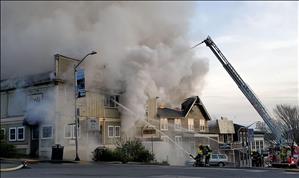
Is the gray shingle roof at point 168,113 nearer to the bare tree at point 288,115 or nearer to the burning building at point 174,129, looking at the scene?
the burning building at point 174,129

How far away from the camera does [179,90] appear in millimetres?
44312

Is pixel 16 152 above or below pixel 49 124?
below

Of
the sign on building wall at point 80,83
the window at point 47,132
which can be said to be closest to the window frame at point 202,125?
the window at point 47,132

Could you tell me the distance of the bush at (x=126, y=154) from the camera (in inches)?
1292

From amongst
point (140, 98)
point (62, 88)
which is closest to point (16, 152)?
point (62, 88)

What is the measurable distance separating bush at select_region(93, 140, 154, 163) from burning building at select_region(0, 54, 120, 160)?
11.1ft

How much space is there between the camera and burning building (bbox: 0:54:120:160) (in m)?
36.3

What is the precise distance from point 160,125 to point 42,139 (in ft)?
47.6

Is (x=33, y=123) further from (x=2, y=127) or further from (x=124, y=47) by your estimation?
(x=124, y=47)

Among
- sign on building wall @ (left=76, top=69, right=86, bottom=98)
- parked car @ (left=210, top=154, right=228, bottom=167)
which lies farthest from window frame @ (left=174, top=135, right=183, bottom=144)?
sign on building wall @ (left=76, top=69, right=86, bottom=98)

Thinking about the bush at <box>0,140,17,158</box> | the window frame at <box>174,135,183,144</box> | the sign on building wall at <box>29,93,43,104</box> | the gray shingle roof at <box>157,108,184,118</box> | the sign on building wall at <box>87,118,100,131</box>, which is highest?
the sign on building wall at <box>29,93,43,104</box>

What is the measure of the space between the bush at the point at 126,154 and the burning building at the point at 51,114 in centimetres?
338

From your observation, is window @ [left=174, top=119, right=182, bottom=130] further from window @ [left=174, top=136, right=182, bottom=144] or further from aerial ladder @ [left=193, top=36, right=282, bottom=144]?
aerial ladder @ [left=193, top=36, right=282, bottom=144]

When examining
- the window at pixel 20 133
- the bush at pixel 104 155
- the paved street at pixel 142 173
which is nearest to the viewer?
the paved street at pixel 142 173
